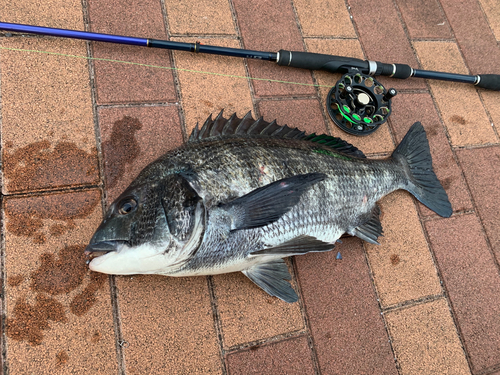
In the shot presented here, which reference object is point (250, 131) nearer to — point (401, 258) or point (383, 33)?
point (401, 258)

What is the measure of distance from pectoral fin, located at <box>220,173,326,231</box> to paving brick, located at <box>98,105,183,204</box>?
34.5 inches

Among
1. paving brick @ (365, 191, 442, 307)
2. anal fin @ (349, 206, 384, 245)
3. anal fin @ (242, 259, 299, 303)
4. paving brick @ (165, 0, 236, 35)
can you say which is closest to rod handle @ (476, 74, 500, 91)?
paving brick @ (365, 191, 442, 307)

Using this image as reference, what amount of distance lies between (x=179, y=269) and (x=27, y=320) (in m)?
0.96

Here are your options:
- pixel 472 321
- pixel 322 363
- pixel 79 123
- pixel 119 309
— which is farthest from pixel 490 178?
pixel 79 123

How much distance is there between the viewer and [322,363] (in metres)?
2.26

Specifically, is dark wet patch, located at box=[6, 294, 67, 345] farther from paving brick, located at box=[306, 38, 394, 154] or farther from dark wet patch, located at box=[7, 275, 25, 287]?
paving brick, located at box=[306, 38, 394, 154]

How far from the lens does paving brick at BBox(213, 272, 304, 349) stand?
7.14 ft

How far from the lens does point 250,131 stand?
2225mm

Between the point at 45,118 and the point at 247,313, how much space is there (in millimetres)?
1952

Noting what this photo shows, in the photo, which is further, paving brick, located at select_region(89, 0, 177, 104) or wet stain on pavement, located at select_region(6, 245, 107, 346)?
paving brick, located at select_region(89, 0, 177, 104)

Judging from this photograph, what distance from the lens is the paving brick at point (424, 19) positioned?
11.7ft

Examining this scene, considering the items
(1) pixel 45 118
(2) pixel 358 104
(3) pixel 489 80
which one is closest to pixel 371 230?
(2) pixel 358 104

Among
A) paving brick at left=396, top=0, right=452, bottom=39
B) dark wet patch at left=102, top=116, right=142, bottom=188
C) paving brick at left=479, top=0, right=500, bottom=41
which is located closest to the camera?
dark wet patch at left=102, top=116, right=142, bottom=188

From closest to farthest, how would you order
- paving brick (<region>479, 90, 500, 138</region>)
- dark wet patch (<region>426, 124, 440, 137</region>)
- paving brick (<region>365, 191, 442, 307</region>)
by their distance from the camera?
paving brick (<region>365, 191, 442, 307</region>) < dark wet patch (<region>426, 124, 440, 137</region>) < paving brick (<region>479, 90, 500, 138</region>)
